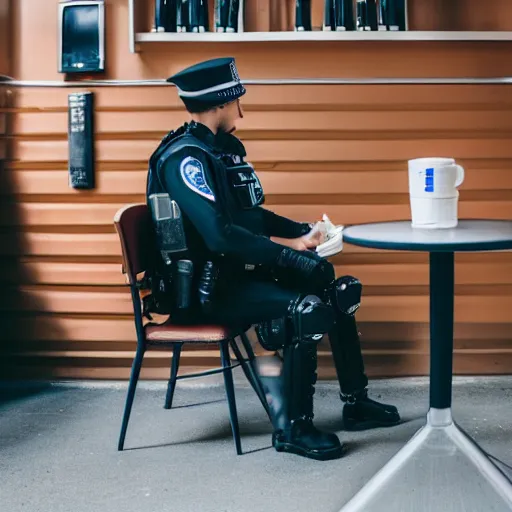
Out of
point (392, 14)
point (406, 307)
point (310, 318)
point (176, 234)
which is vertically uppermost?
point (392, 14)

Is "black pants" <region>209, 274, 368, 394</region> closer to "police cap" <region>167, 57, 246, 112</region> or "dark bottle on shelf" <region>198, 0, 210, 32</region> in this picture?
"police cap" <region>167, 57, 246, 112</region>

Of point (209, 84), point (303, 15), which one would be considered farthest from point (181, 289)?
point (303, 15)

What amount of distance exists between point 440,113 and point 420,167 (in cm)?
129

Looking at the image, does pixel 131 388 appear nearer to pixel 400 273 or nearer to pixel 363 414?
pixel 363 414

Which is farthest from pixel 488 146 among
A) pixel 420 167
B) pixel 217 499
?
pixel 217 499

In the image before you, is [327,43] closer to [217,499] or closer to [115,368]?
[115,368]

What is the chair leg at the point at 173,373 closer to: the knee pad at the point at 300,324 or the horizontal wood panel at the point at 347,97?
the knee pad at the point at 300,324

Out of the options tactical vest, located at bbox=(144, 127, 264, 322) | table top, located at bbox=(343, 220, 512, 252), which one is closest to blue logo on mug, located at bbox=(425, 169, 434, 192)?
table top, located at bbox=(343, 220, 512, 252)

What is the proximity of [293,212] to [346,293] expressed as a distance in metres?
0.76

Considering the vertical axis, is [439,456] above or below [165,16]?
below

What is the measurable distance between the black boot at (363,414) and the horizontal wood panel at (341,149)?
1075mm

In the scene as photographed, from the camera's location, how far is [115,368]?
136 inches

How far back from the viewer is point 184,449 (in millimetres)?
2662

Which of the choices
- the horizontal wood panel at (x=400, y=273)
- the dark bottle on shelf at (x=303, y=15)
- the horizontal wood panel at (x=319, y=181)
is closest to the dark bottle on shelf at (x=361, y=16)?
the dark bottle on shelf at (x=303, y=15)
